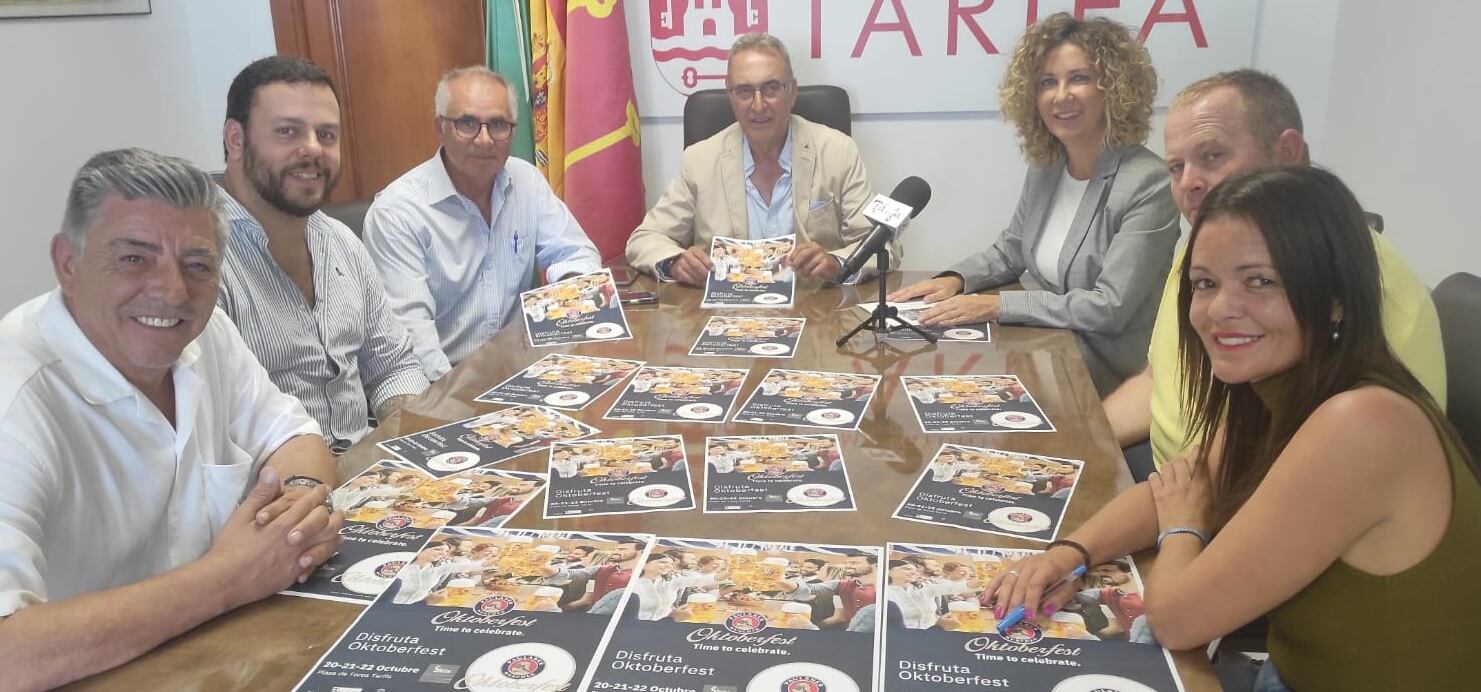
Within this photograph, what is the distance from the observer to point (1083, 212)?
2326mm

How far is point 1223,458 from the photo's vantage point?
1202 mm

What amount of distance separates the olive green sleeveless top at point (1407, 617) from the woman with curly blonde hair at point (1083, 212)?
1108mm

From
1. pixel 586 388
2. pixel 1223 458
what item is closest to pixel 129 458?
pixel 586 388

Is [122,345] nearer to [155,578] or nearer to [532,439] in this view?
[155,578]

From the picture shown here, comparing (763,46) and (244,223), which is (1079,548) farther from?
(763,46)

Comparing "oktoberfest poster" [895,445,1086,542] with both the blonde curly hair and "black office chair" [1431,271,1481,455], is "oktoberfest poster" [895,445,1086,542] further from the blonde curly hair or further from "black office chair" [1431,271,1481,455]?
the blonde curly hair

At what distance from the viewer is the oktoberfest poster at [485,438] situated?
1.44 meters

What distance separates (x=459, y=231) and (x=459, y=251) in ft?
0.18

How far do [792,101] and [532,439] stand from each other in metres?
1.81

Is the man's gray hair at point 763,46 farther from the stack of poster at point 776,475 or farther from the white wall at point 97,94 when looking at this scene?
the white wall at point 97,94

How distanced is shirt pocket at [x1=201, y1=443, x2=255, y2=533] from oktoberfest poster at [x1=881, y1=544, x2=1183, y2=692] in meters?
0.90

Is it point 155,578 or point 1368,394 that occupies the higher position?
point 1368,394

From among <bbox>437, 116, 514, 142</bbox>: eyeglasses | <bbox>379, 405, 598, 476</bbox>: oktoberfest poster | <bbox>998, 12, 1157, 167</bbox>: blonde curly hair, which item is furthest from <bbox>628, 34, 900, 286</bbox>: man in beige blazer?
<bbox>379, 405, 598, 476</bbox>: oktoberfest poster

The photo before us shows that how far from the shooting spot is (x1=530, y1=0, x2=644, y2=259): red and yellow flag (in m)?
3.54
